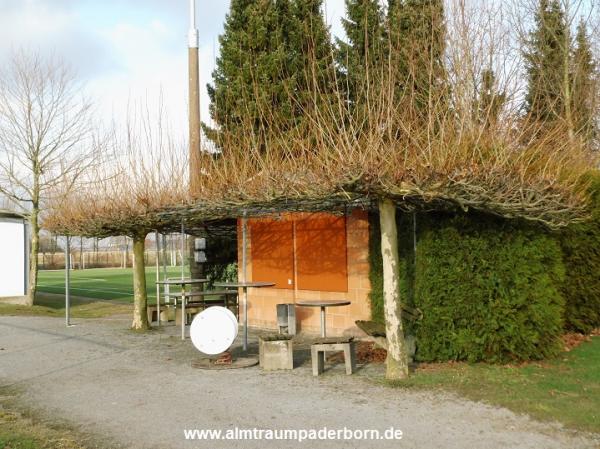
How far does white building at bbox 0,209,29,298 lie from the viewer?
22.2 meters

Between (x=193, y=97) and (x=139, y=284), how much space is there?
13.7ft

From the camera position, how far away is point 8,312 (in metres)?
18.2

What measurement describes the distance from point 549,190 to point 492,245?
1.09 meters

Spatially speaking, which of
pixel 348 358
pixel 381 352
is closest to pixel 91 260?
pixel 381 352

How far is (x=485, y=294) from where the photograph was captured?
8344 millimetres

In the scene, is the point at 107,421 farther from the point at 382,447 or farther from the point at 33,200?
the point at 33,200

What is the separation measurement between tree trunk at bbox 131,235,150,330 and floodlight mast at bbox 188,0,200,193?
8.42ft

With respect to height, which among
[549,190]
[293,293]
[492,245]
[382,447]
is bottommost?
[382,447]

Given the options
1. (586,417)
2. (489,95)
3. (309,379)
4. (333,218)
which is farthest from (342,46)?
(586,417)

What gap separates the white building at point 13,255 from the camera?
2220cm

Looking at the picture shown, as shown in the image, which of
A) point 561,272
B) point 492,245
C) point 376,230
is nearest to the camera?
point 492,245

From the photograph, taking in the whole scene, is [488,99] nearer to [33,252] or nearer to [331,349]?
[331,349]

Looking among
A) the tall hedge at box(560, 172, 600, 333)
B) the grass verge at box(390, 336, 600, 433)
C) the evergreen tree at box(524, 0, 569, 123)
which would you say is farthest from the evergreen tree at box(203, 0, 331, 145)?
the grass verge at box(390, 336, 600, 433)

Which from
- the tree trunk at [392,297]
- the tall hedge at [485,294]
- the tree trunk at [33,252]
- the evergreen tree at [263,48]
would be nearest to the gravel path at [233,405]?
the tree trunk at [392,297]
